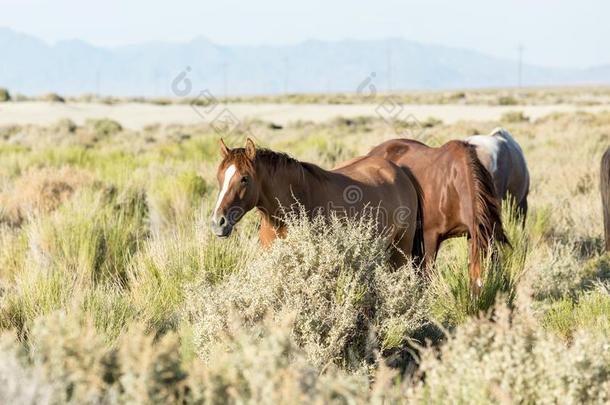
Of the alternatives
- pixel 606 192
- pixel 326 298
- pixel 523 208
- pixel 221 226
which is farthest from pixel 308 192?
pixel 606 192

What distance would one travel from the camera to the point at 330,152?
17.9 meters

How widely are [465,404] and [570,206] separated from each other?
9.39 metres

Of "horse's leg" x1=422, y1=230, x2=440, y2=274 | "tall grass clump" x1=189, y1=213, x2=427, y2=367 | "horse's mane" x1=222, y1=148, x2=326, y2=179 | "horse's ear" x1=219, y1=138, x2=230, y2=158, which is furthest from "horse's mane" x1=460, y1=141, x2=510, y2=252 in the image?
"horse's ear" x1=219, y1=138, x2=230, y2=158

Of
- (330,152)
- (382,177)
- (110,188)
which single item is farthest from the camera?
(330,152)

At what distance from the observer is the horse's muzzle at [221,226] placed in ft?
19.3

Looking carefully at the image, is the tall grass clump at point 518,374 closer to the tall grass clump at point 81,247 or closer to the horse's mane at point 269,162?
the horse's mane at point 269,162

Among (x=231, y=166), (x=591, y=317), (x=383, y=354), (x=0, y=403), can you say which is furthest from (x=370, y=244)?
(x=0, y=403)

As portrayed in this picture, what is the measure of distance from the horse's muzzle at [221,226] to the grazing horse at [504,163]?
3.92m

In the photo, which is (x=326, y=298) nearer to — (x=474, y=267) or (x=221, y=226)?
(x=221, y=226)

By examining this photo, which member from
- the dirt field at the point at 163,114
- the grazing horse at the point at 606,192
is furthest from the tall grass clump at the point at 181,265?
the dirt field at the point at 163,114

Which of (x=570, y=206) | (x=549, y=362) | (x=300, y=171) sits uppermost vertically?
(x=300, y=171)

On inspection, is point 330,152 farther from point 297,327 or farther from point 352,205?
point 297,327

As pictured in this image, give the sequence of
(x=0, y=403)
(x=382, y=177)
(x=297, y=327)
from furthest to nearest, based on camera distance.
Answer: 1. (x=382, y=177)
2. (x=297, y=327)
3. (x=0, y=403)

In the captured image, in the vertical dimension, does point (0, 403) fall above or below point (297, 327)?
above
